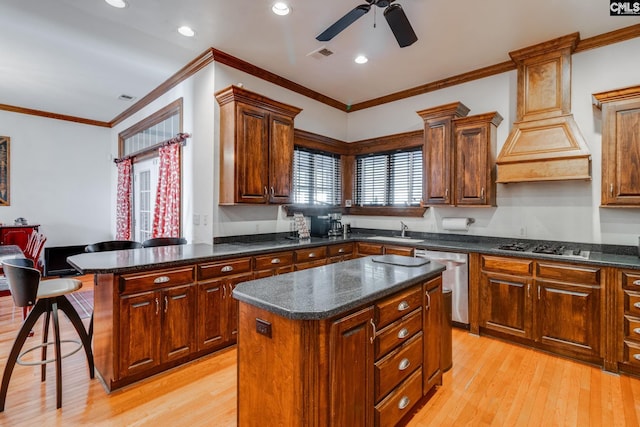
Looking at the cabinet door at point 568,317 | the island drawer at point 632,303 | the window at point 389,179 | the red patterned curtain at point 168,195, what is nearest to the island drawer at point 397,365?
the cabinet door at point 568,317

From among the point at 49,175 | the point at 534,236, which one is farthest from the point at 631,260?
the point at 49,175

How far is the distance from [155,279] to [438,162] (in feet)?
11.1

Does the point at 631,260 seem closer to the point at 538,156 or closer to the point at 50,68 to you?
the point at 538,156

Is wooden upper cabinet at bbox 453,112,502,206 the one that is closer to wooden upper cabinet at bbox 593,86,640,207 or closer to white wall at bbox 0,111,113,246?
wooden upper cabinet at bbox 593,86,640,207

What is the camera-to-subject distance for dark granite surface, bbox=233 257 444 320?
142 cm

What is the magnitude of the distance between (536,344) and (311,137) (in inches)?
146

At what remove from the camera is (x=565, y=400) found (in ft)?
7.50

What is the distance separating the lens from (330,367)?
141 centimetres

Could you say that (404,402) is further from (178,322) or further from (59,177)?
(59,177)

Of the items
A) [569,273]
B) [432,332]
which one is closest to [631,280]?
[569,273]

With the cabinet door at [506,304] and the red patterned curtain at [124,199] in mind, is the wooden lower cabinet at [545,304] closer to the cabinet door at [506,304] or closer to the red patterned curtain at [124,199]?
the cabinet door at [506,304]

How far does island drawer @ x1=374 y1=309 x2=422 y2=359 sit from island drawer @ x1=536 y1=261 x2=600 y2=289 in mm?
1745

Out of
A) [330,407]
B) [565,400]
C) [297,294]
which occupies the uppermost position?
[297,294]

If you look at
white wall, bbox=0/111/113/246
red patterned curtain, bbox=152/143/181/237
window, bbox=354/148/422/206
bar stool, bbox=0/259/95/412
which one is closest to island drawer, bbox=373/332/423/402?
bar stool, bbox=0/259/95/412
